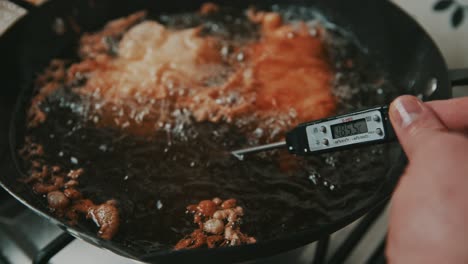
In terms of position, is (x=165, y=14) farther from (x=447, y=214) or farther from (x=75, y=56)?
(x=447, y=214)

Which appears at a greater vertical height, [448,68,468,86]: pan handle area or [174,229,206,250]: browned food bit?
[448,68,468,86]: pan handle area

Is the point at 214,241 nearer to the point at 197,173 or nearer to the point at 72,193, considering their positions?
the point at 197,173

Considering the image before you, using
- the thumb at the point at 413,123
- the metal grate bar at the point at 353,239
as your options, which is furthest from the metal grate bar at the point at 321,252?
the thumb at the point at 413,123

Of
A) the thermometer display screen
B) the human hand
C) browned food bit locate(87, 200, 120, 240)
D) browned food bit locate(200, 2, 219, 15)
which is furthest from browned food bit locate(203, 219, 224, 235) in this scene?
browned food bit locate(200, 2, 219, 15)

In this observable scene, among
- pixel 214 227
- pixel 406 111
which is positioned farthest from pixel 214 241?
pixel 406 111

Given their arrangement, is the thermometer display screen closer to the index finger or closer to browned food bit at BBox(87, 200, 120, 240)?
the index finger

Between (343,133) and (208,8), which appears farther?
(208,8)

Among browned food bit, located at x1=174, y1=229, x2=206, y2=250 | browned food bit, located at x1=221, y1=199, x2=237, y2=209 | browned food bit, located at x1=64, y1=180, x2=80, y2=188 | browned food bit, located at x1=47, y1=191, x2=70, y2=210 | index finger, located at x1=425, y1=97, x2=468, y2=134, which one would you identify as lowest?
browned food bit, located at x1=221, y1=199, x2=237, y2=209

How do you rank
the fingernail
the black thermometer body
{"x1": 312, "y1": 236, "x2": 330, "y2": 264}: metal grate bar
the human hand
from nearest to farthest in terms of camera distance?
the human hand, the fingernail, the black thermometer body, {"x1": 312, "y1": 236, "x2": 330, "y2": 264}: metal grate bar
